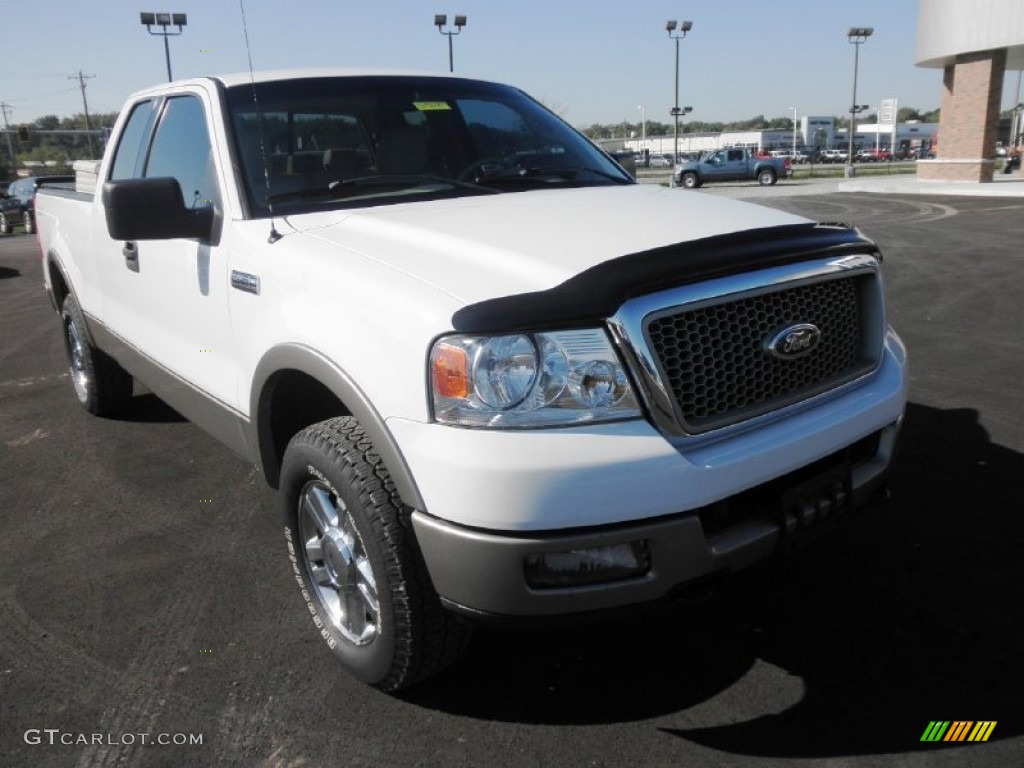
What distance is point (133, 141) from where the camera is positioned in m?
4.35

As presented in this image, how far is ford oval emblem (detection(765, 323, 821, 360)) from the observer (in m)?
2.37

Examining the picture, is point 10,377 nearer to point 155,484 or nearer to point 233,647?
point 155,484

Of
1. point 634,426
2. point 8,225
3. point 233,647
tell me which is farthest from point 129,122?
point 8,225

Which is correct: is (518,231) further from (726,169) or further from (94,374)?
(726,169)

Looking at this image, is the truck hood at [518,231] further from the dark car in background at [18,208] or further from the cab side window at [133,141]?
the dark car in background at [18,208]

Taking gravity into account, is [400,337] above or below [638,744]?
above

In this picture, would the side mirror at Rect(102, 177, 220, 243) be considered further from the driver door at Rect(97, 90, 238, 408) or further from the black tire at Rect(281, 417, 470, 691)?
the black tire at Rect(281, 417, 470, 691)

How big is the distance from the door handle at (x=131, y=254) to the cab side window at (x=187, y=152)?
0.35m

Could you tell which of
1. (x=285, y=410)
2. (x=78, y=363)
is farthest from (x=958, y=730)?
(x=78, y=363)

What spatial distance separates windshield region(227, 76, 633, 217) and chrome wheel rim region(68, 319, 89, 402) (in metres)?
2.82

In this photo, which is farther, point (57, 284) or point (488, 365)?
point (57, 284)

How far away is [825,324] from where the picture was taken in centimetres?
260

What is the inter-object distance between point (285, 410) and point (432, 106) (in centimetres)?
156

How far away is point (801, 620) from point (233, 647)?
1.98 metres
